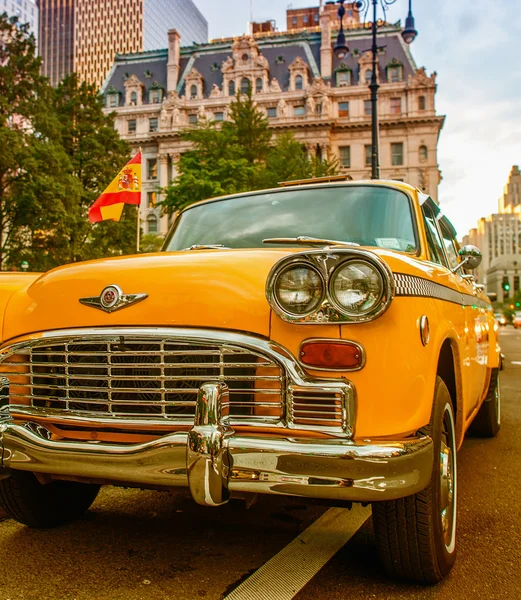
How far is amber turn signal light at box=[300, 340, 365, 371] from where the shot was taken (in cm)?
238

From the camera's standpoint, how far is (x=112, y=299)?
2.68 metres

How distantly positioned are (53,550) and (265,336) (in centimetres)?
166

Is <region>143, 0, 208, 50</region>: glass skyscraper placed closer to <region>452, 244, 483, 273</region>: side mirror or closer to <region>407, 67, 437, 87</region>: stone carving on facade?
<region>407, 67, 437, 87</region>: stone carving on facade

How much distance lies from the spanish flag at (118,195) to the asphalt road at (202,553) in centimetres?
855

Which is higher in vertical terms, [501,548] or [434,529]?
[434,529]

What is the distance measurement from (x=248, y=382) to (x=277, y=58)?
66.4m

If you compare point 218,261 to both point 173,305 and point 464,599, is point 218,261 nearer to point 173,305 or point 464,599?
point 173,305

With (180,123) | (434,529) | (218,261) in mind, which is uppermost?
(180,123)

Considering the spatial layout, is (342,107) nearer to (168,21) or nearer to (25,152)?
(25,152)

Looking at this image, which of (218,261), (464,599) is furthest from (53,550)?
(464,599)

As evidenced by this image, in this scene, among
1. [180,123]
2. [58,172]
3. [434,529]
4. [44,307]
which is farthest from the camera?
[180,123]

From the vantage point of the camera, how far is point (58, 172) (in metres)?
27.4

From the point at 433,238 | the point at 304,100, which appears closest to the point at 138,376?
the point at 433,238

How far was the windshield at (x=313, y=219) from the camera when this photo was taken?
357 cm
